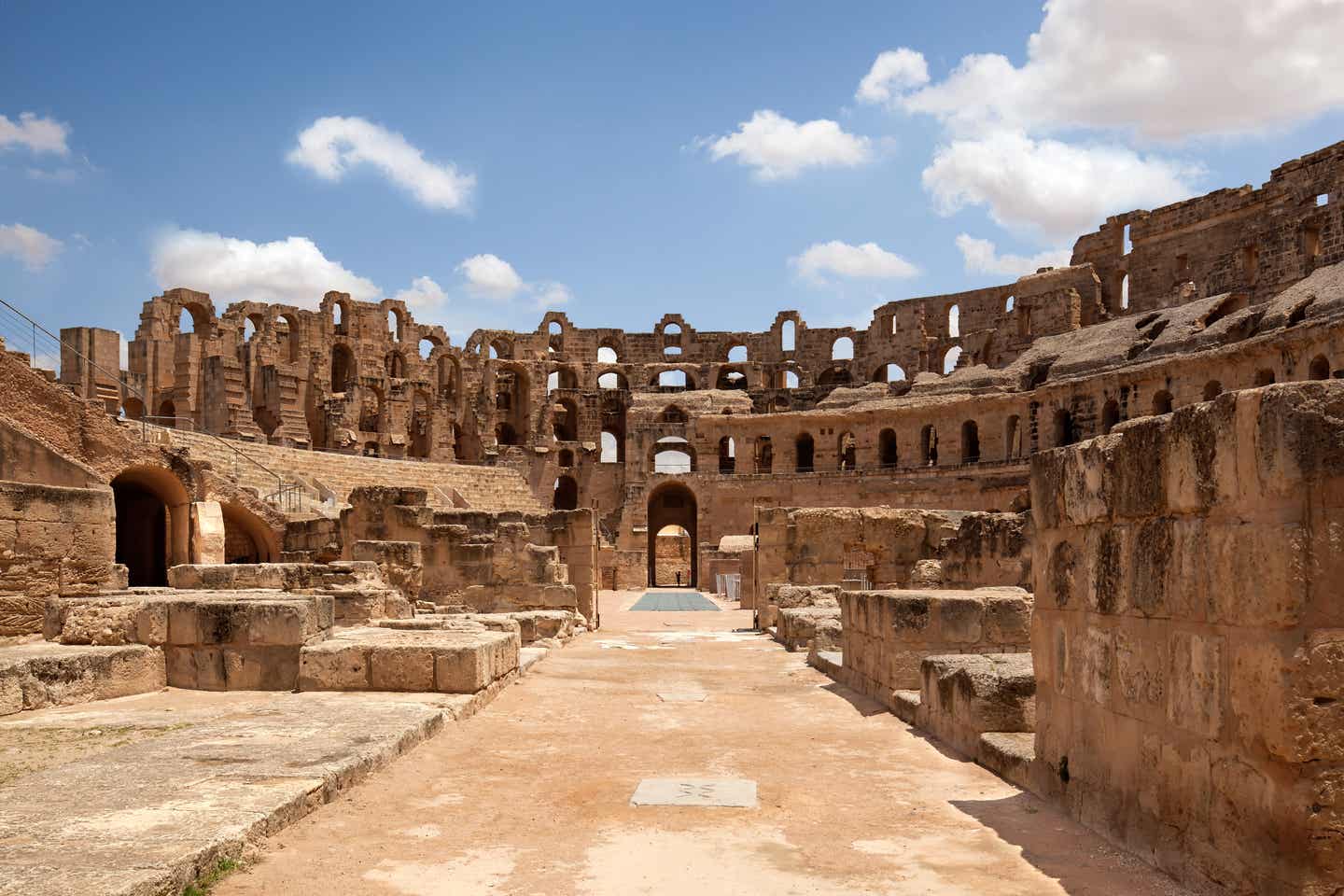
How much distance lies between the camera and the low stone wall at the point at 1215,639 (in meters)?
3.37

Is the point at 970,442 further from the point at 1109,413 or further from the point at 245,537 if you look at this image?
the point at 245,537

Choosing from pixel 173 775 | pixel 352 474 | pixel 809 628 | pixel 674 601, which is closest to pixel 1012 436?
pixel 674 601

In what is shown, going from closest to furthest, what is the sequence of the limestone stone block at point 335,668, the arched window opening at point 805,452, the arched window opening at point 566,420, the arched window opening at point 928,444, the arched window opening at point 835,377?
the limestone stone block at point 335,668 < the arched window opening at point 928,444 < the arched window opening at point 805,452 < the arched window opening at point 566,420 < the arched window opening at point 835,377

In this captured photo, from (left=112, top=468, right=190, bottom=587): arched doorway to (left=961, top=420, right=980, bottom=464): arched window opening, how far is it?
2559 centimetres

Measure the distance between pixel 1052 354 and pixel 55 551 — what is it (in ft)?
111

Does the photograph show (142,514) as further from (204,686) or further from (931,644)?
(931,644)

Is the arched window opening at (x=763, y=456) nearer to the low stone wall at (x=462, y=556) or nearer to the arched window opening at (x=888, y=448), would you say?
the arched window opening at (x=888, y=448)

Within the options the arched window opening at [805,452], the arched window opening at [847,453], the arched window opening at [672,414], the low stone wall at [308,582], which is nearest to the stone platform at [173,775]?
the low stone wall at [308,582]

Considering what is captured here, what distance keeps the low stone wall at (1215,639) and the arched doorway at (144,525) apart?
18754 millimetres

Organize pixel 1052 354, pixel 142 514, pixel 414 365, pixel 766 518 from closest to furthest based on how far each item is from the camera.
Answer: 1. pixel 766 518
2. pixel 142 514
3. pixel 1052 354
4. pixel 414 365

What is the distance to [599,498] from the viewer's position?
45.2 meters

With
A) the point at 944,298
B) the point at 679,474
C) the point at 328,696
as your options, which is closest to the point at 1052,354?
the point at 944,298

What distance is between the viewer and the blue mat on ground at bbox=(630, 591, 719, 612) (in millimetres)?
25312

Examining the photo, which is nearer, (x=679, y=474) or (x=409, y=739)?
(x=409, y=739)
